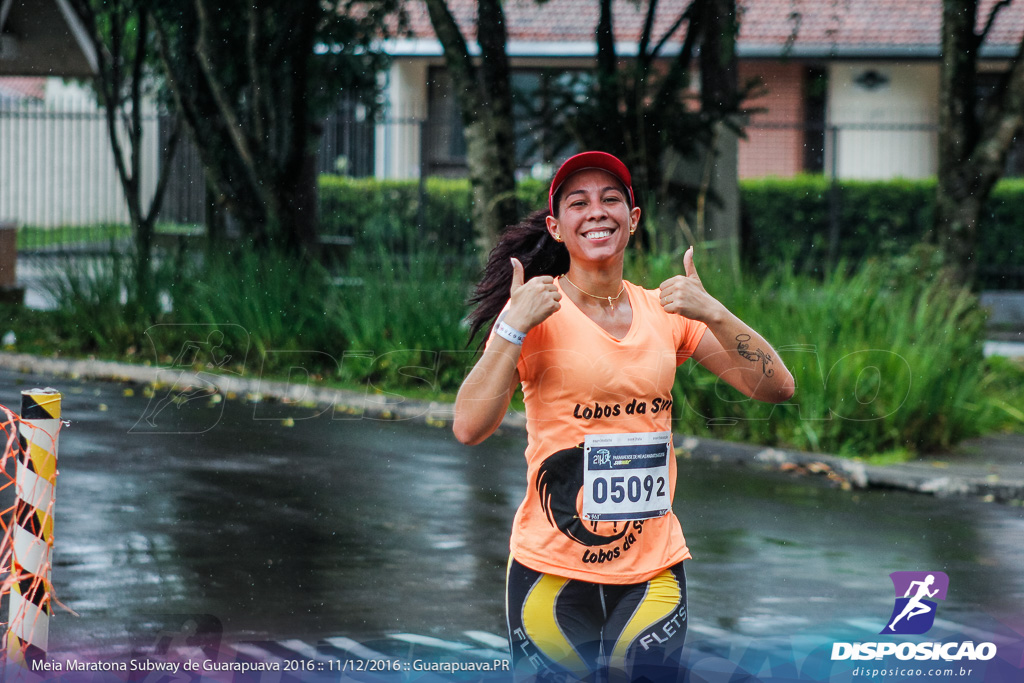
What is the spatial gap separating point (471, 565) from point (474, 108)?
708 cm

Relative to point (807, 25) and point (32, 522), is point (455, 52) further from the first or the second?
point (807, 25)

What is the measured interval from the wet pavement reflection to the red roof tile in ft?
52.7

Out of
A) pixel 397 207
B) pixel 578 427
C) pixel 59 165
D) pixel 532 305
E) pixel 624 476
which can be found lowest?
pixel 624 476

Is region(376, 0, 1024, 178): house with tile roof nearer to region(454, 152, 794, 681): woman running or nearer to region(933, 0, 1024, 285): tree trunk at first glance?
region(933, 0, 1024, 285): tree trunk

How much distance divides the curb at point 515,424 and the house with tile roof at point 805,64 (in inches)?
409

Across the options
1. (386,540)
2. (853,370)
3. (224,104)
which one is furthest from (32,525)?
(224,104)

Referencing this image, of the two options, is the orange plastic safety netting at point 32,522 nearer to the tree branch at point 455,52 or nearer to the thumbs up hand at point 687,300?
the thumbs up hand at point 687,300

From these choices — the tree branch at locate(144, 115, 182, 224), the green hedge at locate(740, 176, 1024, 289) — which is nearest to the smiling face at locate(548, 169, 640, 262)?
the tree branch at locate(144, 115, 182, 224)

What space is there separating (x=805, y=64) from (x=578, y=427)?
23.8 meters

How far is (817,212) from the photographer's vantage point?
22.2m

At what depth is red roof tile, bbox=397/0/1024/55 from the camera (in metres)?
24.8

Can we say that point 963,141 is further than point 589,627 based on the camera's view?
Yes

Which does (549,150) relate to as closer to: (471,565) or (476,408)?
(471,565)

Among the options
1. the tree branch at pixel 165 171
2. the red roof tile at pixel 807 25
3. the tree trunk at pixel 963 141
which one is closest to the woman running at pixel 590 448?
the tree trunk at pixel 963 141
